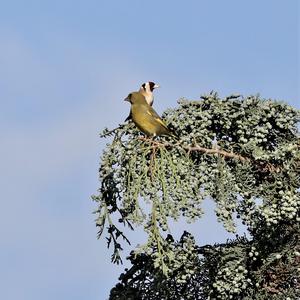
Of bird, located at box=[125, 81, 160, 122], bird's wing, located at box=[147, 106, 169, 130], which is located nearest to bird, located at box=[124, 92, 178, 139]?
bird's wing, located at box=[147, 106, 169, 130]

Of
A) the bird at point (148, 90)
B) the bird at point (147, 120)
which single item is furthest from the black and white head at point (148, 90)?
the bird at point (147, 120)

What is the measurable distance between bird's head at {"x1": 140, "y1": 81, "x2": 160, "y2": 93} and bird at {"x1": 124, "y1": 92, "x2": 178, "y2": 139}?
2.59 ft

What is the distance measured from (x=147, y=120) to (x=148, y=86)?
4.98 ft

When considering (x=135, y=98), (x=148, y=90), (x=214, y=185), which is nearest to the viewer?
(x=214, y=185)

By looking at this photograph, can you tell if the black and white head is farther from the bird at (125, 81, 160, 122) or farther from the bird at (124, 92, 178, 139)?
the bird at (124, 92, 178, 139)

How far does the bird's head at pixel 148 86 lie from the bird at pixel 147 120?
79 centimetres

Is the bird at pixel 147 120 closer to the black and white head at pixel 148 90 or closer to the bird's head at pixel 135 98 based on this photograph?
the bird's head at pixel 135 98

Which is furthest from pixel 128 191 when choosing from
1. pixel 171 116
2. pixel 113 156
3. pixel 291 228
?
pixel 291 228

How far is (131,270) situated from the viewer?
20.5 feet

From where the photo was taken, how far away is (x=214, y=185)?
18.6 ft

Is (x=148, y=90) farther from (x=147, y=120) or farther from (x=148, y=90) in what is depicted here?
(x=147, y=120)

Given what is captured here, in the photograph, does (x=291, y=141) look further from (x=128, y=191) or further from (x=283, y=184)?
(x=128, y=191)

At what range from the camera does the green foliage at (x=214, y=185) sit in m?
5.56

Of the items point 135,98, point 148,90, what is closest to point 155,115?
point 135,98
